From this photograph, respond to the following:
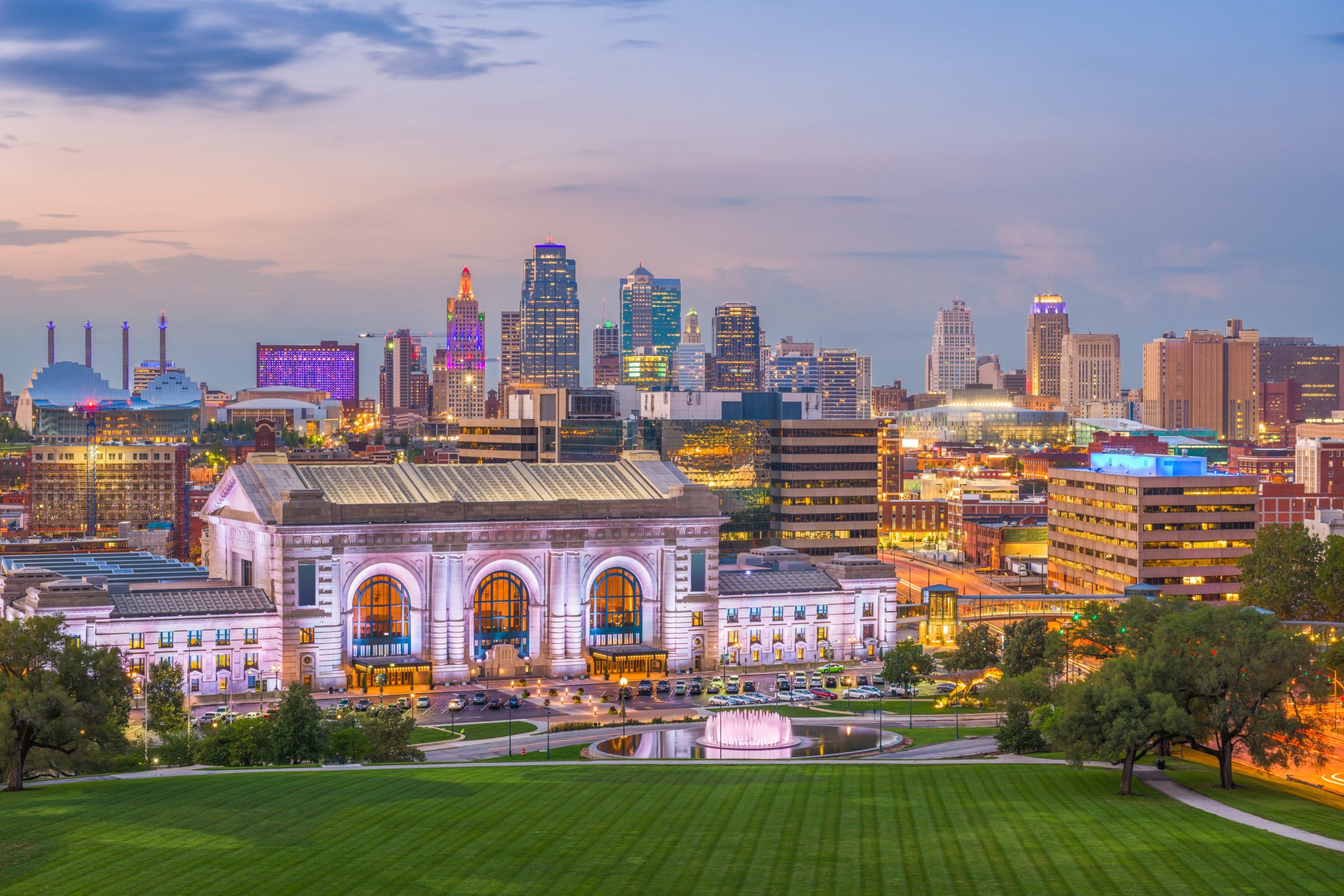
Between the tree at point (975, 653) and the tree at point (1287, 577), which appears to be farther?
the tree at point (1287, 577)

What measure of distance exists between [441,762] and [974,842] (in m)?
44.6

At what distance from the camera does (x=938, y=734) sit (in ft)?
431

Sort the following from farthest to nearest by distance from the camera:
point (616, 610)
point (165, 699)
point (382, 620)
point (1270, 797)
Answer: point (616, 610)
point (382, 620)
point (165, 699)
point (1270, 797)

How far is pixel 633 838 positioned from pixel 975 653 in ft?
316

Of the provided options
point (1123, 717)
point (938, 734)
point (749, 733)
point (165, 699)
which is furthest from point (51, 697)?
point (938, 734)

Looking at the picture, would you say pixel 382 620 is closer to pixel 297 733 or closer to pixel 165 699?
pixel 165 699

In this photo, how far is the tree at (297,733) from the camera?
103 meters

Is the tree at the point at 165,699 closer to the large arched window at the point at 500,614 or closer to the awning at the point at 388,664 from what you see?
the awning at the point at 388,664

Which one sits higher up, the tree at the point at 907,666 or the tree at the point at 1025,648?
the tree at the point at 1025,648

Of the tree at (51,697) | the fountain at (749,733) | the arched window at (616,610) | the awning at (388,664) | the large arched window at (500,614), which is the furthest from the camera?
the arched window at (616,610)

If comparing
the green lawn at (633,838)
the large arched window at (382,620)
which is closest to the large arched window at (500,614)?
the large arched window at (382,620)

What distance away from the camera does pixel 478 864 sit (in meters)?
71.2

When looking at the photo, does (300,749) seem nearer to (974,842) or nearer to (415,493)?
(974,842)

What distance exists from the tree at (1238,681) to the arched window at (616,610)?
88124mm
